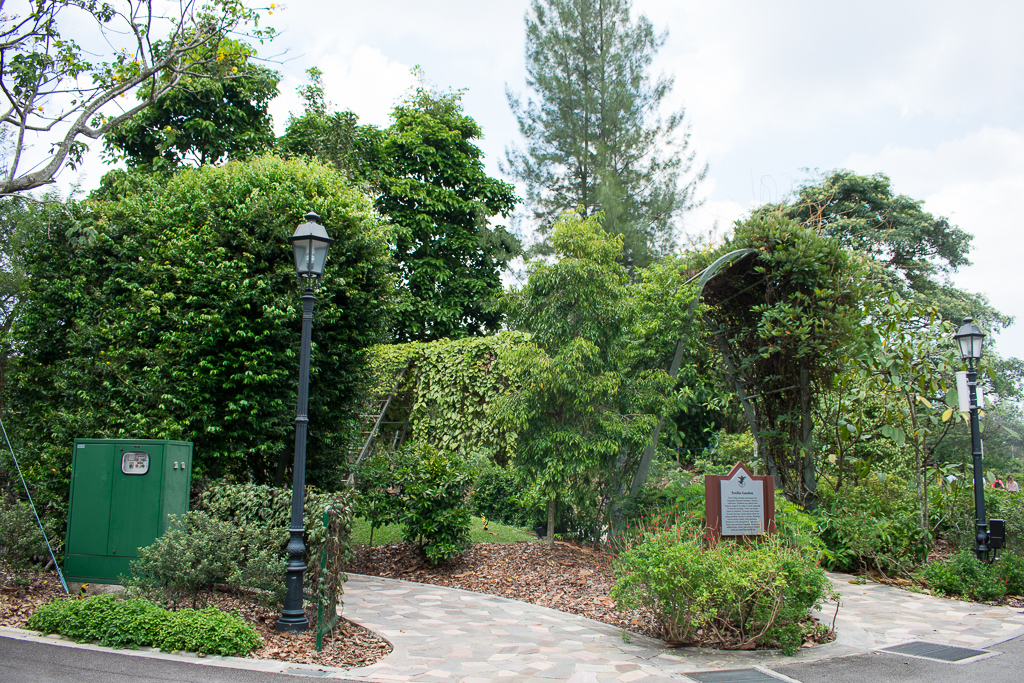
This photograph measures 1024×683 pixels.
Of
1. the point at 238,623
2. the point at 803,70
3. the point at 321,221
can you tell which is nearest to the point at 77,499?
the point at 238,623

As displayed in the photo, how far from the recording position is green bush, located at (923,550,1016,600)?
7816 millimetres

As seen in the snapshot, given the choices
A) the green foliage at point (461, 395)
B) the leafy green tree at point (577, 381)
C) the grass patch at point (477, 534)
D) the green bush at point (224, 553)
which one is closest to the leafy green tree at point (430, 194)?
the green foliage at point (461, 395)

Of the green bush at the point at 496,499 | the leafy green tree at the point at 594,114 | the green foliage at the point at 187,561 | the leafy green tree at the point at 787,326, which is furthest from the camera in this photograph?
the leafy green tree at the point at 594,114

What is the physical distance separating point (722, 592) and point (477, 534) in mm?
6113

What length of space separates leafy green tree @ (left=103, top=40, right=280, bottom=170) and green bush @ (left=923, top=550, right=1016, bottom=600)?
64.9ft

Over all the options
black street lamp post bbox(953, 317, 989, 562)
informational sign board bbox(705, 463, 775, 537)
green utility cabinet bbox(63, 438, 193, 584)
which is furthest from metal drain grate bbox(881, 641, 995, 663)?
green utility cabinet bbox(63, 438, 193, 584)

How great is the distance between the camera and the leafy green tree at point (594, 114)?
2419 cm

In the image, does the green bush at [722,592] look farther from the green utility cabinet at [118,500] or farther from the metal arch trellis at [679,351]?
the green utility cabinet at [118,500]

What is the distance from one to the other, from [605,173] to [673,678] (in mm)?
20717

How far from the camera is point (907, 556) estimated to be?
29.3 ft

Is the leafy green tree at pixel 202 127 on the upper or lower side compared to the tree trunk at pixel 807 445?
upper

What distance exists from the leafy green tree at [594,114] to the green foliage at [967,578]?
56.8 ft

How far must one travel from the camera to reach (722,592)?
5.32 m

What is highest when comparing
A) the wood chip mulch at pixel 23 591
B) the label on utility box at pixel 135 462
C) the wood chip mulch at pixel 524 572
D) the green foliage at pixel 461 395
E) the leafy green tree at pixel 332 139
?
the leafy green tree at pixel 332 139
